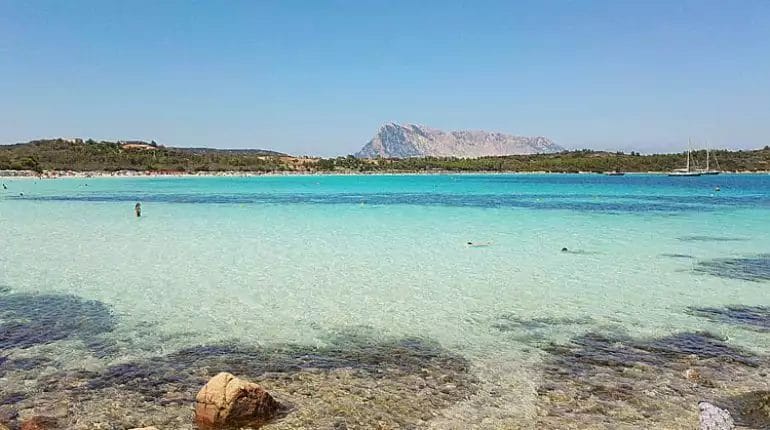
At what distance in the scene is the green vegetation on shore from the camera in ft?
424

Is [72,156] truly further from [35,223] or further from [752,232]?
[752,232]

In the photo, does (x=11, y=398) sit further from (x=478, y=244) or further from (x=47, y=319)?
(x=478, y=244)

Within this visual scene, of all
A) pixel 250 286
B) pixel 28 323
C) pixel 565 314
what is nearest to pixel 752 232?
pixel 565 314

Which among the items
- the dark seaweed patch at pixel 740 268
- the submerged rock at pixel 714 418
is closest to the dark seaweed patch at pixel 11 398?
the submerged rock at pixel 714 418

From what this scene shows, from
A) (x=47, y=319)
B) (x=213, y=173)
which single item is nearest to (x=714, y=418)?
(x=47, y=319)

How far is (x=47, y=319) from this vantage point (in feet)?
34.3

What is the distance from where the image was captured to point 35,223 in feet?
94.9

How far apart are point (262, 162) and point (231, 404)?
162 m

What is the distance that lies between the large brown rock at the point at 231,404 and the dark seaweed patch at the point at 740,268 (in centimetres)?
1318

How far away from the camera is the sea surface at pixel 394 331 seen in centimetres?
A: 677

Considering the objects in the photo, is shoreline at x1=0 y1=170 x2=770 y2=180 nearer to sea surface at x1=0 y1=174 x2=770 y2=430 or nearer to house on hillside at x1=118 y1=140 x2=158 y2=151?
house on hillside at x1=118 y1=140 x2=158 y2=151

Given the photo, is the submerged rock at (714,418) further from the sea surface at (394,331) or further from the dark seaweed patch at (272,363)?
the dark seaweed patch at (272,363)

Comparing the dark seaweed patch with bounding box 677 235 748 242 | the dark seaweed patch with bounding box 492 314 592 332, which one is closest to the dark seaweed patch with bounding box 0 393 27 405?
the dark seaweed patch with bounding box 492 314 592 332

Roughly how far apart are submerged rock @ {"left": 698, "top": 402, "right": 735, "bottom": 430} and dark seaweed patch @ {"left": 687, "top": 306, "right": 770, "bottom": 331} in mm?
4481
